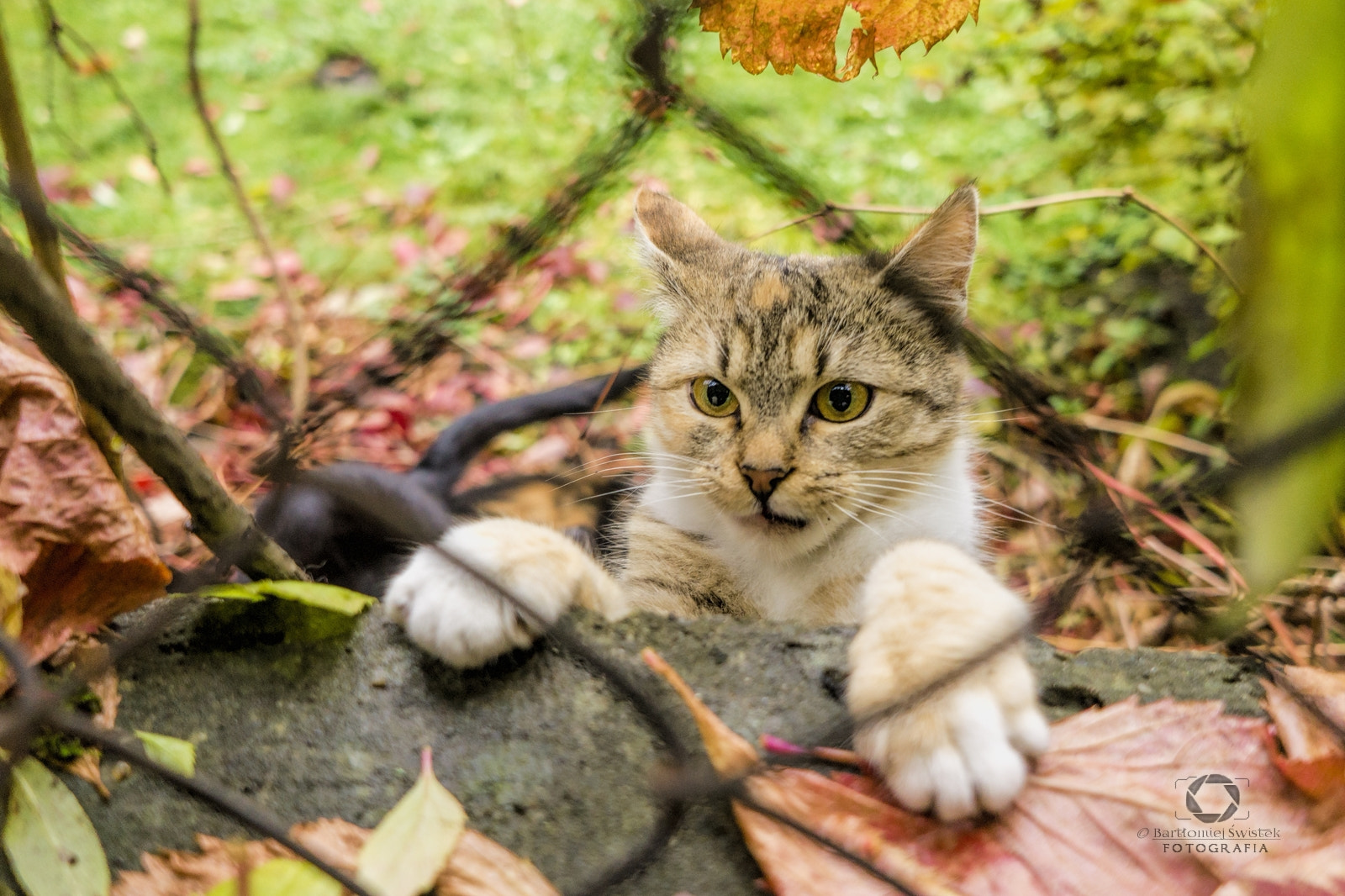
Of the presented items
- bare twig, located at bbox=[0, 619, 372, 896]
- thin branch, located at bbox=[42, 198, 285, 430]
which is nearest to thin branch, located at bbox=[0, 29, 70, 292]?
thin branch, located at bbox=[42, 198, 285, 430]

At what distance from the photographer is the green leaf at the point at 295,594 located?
1111 millimetres

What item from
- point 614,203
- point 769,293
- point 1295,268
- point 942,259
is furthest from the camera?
point 614,203

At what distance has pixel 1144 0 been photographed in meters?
1.99

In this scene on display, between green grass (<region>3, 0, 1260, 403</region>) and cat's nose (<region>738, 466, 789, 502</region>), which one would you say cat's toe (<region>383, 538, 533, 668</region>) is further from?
green grass (<region>3, 0, 1260, 403</region>)

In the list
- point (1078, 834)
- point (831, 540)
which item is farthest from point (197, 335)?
point (831, 540)

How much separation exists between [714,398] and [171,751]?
1.14 m

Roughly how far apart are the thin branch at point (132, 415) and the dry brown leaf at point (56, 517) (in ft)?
0.28

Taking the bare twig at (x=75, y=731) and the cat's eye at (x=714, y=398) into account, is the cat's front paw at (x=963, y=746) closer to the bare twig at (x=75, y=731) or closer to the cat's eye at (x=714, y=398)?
the bare twig at (x=75, y=731)

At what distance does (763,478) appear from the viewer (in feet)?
5.07

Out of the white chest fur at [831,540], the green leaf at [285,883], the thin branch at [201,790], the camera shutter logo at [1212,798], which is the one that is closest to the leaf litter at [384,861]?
the green leaf at [285,883]

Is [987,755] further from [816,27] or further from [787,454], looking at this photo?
[816,27]

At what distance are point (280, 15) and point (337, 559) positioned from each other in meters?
4.14

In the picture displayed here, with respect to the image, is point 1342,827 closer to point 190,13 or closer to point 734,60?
point 734,60

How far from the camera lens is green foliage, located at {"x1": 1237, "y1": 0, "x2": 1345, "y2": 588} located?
1403 mm
